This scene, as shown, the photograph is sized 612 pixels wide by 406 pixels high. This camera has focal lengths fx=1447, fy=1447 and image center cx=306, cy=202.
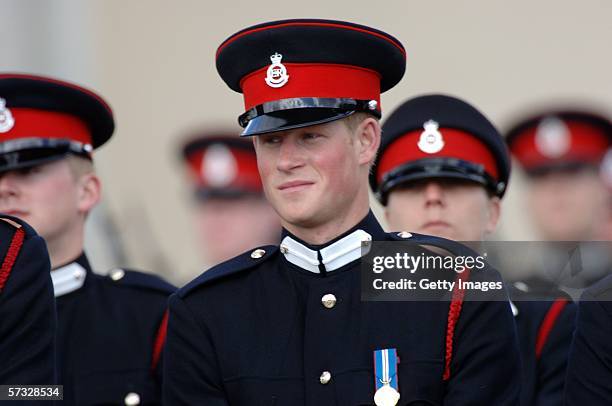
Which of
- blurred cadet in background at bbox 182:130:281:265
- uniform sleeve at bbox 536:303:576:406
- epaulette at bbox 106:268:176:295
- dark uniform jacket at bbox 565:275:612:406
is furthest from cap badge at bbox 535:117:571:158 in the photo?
dark uniform jacket at bbox 565:275:612:406

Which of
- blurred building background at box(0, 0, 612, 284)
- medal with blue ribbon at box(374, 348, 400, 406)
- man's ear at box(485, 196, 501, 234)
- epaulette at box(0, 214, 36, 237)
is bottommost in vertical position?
medal with blue ribbon at box(374, 348, 400, 406)

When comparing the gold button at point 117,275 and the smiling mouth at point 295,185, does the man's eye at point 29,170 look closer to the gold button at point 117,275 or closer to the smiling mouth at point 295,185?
the gold button at point 117,275

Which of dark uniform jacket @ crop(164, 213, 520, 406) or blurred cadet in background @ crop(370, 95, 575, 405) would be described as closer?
dark uniform jacket @ crop(164, 213, 520, 406)

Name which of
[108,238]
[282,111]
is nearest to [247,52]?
[282,111]

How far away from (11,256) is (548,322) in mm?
1757

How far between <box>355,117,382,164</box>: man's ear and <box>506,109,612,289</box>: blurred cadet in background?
2.28 metres

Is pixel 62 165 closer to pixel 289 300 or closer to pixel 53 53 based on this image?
pixel 289 300

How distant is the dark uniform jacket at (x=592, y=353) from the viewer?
3.54 m

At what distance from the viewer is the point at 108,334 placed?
459cm

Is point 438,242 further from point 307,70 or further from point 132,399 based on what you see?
point 132,399

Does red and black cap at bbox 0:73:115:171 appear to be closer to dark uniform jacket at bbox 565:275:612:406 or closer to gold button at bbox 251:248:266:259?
gold button at bbox 251:248:266:259

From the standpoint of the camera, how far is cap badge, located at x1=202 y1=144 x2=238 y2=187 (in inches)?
286

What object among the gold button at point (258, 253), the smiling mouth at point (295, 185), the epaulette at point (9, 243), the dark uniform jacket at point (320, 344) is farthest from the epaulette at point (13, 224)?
the smiling mouth at point (295, 185)

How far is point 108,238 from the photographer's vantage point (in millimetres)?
9156
